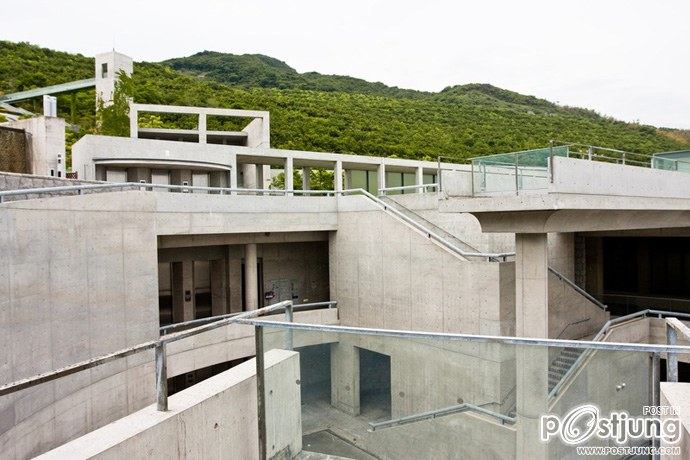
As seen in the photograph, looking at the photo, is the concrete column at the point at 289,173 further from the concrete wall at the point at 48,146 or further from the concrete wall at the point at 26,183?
the concrete wall at the point at 26,183

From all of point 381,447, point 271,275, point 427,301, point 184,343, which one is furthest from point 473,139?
point 381,447

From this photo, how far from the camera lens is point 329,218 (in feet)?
67.7

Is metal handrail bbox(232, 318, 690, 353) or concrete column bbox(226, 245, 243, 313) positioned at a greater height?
metal handrail bbox(232, 318, 690, 353)

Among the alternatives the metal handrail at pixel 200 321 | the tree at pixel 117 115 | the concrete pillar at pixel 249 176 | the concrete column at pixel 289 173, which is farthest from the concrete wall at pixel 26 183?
the tree at pixel 117 115

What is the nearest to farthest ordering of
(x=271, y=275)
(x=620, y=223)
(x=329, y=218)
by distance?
(x=620, y=223), (x=329, y=218), (x=271, y=275)

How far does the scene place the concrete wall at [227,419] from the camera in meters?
3.79

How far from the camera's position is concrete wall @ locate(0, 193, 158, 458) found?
9500mm

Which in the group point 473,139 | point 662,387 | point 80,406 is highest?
point 473,139

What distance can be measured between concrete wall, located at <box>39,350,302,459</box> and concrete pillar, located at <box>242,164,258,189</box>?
89.8 feet

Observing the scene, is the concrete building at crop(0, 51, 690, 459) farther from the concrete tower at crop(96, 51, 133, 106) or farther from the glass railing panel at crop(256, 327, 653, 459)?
the concrete tower at crop(96, 51, 133, 106)

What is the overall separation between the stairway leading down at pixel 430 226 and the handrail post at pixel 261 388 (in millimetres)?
13546

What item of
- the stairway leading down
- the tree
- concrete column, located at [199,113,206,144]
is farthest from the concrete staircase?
the tree

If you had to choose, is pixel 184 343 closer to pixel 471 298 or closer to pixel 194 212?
pixel 194 212

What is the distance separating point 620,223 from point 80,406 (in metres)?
15.7
